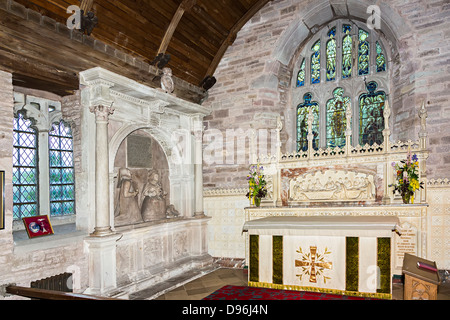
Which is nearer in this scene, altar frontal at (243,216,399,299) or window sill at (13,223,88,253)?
window sill at (13,223,88,253)

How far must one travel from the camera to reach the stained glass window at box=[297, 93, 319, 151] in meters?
8.04

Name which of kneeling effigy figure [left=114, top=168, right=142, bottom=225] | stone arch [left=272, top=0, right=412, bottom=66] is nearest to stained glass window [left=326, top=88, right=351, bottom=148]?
stone arch [left=272, top=0, right=412, bottom=66]

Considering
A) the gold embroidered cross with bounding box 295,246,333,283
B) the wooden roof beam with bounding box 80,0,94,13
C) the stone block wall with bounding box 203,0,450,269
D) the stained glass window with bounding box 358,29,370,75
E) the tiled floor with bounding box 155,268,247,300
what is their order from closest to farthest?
the wooden roof beam with bounding box 80,0,94,13, the gold embroidered cross with bounding box 295,246,333,283, the tiled floor with bounding box 155,268,247,300, the stone block wall with bounding box 203,0,450,269, the stained glass window with bounding box 358,29,370,75

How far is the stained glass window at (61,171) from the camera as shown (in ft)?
20.9

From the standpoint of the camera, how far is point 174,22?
630 cm

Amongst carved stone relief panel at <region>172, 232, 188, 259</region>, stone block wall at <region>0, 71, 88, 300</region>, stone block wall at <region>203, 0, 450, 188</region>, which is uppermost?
stone block wall at <region>203, 0, 450, 188</region>

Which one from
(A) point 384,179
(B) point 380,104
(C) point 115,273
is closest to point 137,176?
(C) point 115,273

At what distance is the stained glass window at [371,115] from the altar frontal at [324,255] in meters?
2.48

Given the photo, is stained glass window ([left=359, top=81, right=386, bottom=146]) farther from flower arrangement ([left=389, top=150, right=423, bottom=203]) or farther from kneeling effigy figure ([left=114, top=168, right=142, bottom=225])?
kneeling effigy figure ([left=114, top=168, right=142, bottom=225])

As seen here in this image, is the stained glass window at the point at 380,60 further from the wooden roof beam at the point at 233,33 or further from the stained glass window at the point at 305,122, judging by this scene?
the wooden roof beam at the point at 233,33

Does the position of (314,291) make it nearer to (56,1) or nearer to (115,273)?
(115,273)

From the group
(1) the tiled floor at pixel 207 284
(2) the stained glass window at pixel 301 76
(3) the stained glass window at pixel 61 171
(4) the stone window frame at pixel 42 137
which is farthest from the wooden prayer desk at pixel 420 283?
(3) the stained glass window at pixel 61 171

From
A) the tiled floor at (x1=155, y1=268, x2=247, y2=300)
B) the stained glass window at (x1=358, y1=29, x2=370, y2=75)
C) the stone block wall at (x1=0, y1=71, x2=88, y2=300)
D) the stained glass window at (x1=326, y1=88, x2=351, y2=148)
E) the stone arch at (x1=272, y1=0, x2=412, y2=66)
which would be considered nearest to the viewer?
the stone block wall at (x1=0, y1=71, x2=88, y2=300)

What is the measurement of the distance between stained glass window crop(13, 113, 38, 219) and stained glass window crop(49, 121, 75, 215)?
33 centimetres
